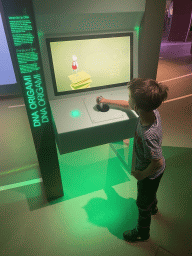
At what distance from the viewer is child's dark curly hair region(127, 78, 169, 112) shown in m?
1.04

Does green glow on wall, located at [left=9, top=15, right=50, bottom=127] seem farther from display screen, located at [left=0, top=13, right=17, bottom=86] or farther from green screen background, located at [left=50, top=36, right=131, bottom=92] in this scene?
display screen, located at [left=0, top=13, right=17, bottom=86]

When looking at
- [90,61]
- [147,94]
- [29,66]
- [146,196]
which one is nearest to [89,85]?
[90,61]

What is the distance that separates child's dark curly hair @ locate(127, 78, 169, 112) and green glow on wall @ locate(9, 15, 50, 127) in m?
0.72

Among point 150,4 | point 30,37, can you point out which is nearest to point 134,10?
point 150,4

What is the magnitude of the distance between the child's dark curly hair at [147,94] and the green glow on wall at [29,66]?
72 cm

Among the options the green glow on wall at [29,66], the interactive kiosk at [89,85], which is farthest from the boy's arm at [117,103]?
the green glow on wall at [29,66]

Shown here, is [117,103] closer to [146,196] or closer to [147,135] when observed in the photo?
[147,135]

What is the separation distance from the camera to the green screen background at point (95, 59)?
1.59 meters

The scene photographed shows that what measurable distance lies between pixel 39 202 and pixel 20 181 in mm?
471

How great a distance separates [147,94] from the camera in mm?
1037

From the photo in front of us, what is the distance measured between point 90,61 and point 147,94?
0.84 metres

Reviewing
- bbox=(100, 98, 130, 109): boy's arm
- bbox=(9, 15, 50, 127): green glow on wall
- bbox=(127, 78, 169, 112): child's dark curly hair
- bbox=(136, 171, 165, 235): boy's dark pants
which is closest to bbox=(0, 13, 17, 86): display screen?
bbox=(9, 15, 50, 127): green glow on wall

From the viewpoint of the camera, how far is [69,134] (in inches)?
55.8

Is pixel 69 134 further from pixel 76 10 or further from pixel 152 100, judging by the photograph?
pixel 76 10
